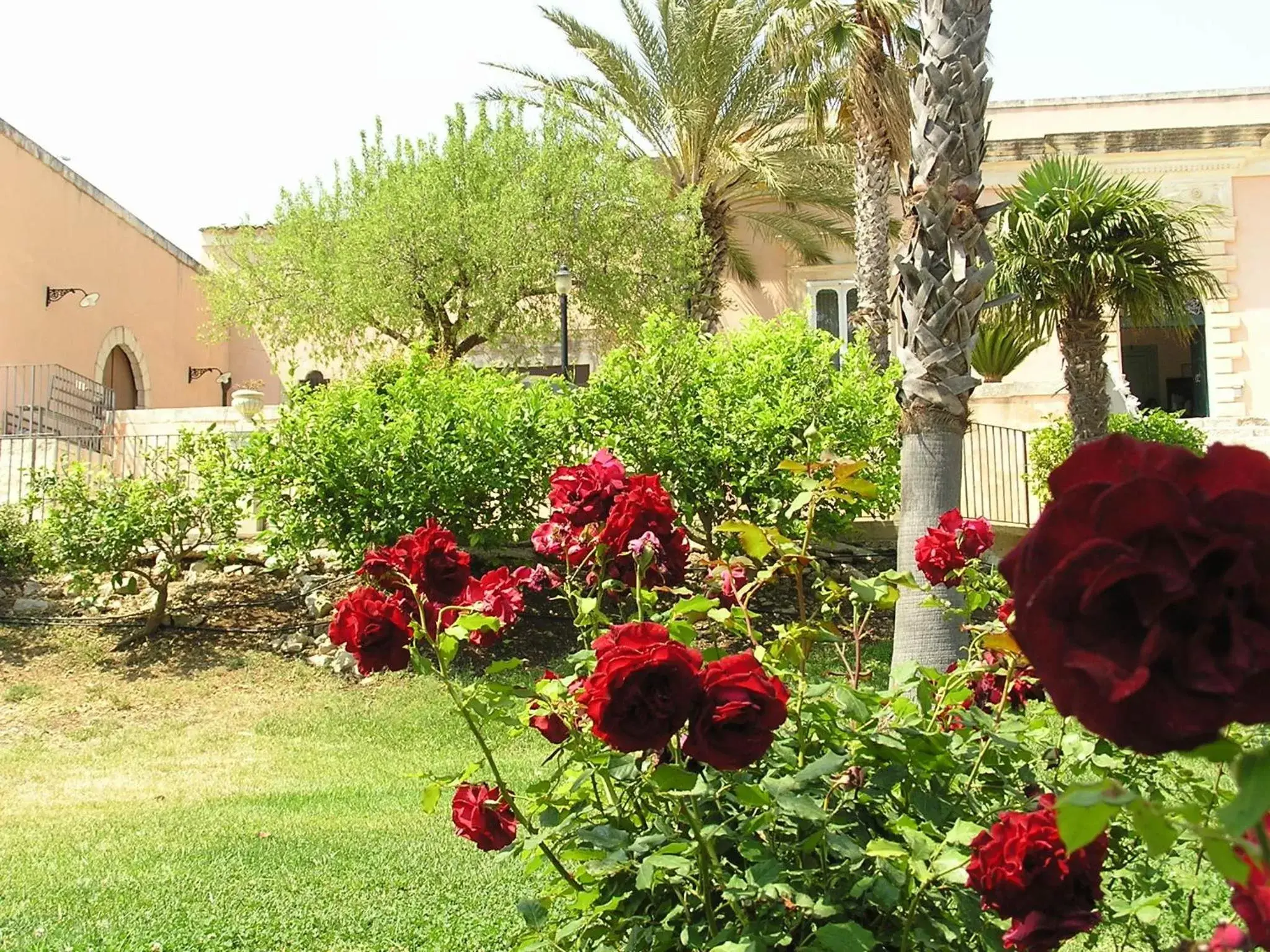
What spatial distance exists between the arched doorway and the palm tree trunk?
739 inches

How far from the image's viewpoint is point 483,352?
84.8 feet

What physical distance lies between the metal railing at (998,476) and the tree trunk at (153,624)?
1077 cm

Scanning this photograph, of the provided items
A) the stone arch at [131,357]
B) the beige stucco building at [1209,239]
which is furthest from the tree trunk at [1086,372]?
the stone arch at [131,357]

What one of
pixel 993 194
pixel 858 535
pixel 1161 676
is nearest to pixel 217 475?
pixel 858 535

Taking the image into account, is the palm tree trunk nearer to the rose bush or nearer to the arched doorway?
the rose bush

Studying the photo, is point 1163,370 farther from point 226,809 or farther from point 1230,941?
point 1230,941

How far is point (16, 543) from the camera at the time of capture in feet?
51.7

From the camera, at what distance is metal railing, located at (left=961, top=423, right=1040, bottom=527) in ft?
58.1

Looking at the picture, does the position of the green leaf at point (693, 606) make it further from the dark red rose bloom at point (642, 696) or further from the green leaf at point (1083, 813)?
the green leaf at point (1083, 813)

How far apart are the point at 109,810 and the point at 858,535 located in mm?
11062

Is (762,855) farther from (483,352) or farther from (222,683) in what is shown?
(483,352)

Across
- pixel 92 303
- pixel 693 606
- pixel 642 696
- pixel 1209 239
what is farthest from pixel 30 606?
pixel 1209 239

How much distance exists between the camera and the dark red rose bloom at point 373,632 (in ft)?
8.84

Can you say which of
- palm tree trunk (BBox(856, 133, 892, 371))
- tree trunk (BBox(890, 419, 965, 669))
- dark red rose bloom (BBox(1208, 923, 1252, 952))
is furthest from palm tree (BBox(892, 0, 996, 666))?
palm tree trunk (BBox(856, 133, 892, 371))
